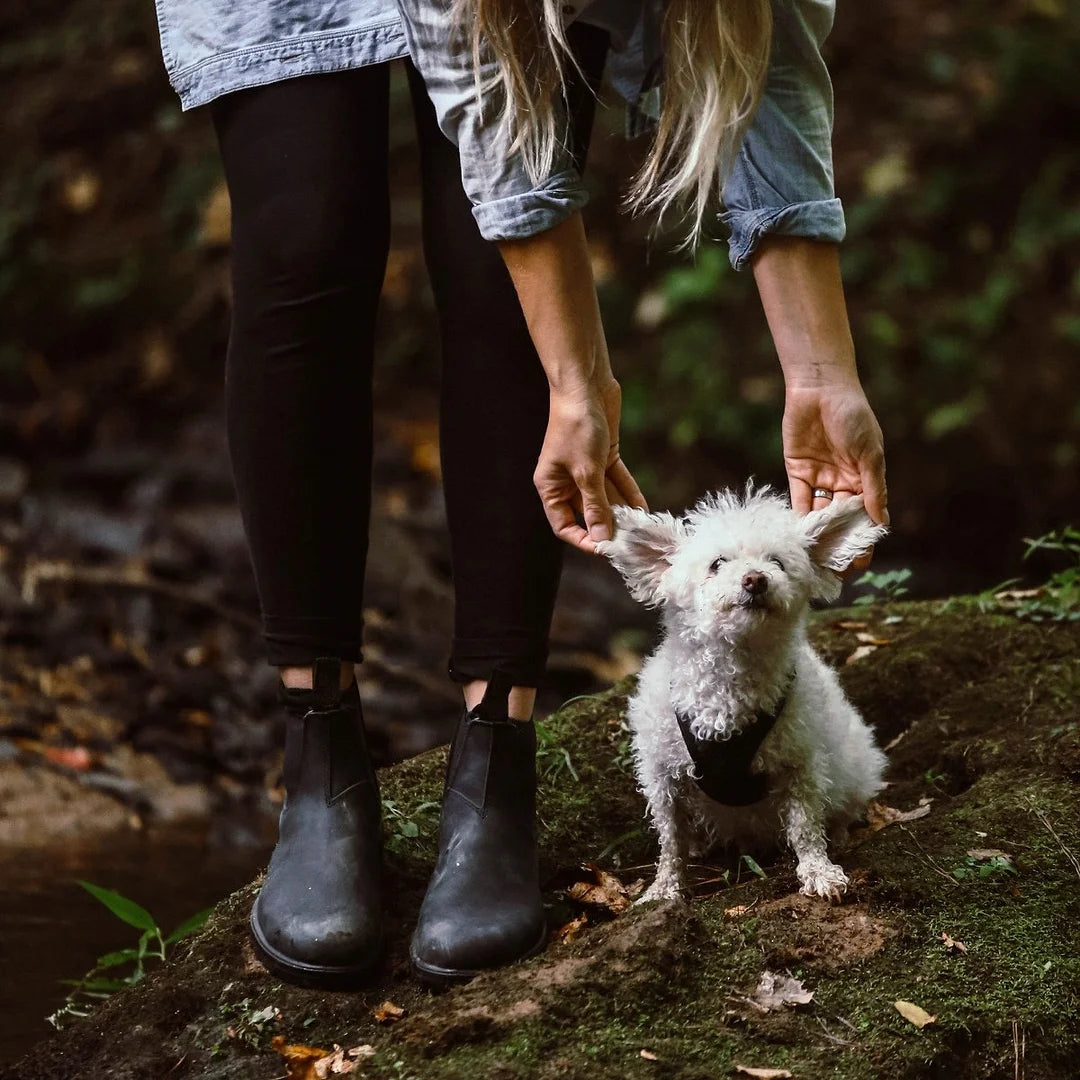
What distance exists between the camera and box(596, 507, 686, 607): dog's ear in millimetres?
2236

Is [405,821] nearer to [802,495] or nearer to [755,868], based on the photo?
[755,868]

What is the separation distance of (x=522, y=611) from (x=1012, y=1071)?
3.78 ft

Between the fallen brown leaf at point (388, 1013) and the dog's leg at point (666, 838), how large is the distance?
535 mm

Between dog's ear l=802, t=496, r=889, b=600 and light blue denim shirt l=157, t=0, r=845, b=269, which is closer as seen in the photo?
light blue denim shirt l=157, t=0, r=845, b=269

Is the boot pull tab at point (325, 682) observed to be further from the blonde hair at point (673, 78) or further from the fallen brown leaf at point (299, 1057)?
the blonde hair at point (673, 78)

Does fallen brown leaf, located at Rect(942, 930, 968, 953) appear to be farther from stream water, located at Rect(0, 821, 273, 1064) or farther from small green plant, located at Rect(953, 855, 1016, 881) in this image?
stream water, located at Rect(0, 821, 273, 1064)

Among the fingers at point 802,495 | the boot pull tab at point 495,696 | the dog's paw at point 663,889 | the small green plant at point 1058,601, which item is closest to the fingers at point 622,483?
the fingers at point 802,495

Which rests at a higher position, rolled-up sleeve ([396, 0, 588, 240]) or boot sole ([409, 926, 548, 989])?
rolled-up sleeve ([396, 0, 588, 240])

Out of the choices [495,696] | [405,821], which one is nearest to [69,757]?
[405,821]

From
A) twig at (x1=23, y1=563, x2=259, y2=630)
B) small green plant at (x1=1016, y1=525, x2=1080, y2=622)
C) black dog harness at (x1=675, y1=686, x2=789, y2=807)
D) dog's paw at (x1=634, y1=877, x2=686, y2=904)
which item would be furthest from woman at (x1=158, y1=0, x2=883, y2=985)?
twig at (x1=23, y1=563, x2=259, y2=630)

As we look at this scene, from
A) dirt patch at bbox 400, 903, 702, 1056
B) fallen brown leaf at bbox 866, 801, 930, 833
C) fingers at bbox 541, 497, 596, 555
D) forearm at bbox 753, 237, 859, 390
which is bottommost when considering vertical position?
fallen brown leaf at bbox 866, 801, 930, 833

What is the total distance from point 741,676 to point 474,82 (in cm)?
117

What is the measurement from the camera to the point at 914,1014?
1.91m

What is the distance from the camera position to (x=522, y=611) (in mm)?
2367
